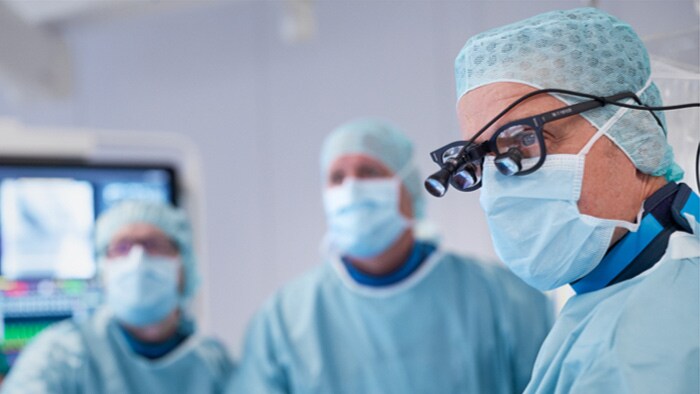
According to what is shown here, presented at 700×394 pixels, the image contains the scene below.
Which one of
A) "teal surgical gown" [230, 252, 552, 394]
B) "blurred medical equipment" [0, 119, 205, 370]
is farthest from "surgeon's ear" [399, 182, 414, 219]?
"blurred medical equipment" [0, 119, 205, 370]

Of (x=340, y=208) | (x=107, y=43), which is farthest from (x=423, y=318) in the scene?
(x=107, y=43)

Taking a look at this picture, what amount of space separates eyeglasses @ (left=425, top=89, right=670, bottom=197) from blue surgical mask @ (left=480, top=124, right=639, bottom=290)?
0.02 m

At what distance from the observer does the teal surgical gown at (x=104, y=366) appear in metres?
1.96

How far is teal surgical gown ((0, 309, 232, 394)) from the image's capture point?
196cm

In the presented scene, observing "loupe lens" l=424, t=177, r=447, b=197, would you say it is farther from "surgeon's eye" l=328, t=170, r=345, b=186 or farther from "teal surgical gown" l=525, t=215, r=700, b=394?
"surgeon's eye" l=328, t=170, r=345, b=186

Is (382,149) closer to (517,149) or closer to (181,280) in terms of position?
(181,280)

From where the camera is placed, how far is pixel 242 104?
375 cm

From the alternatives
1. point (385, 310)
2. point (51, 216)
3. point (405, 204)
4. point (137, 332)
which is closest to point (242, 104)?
point (51, 216)

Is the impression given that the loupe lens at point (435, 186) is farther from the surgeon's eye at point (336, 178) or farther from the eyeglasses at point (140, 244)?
the eyeglasses at point (140, 244)

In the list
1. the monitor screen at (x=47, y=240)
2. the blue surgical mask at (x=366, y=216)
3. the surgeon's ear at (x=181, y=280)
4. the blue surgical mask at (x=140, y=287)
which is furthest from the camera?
the monitor screen at (x=47, y=240)

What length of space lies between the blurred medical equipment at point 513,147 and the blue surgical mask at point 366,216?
104 centimetres

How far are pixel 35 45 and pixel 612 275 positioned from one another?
3222 millimetres

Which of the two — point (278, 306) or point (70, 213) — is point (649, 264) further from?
point (70, 213)

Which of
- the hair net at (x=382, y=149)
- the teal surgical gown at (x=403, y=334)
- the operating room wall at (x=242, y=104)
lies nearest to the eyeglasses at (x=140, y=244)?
the teal surgical gown at (x=403, y=334)
